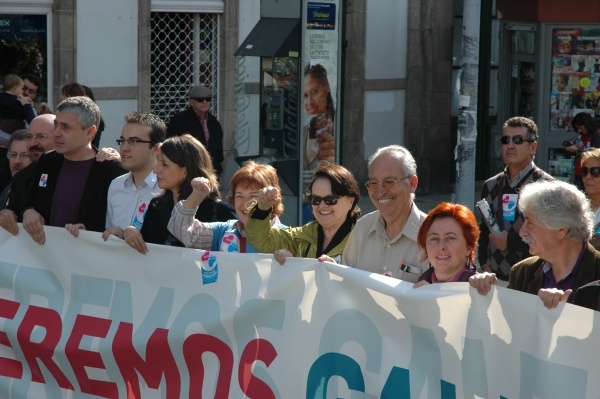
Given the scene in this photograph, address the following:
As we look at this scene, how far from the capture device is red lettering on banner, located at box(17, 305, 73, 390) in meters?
6.15

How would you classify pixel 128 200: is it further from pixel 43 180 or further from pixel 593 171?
pixel 593 171

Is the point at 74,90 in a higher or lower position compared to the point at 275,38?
lower

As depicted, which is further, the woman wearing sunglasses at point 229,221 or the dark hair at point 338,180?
the woman wearing sunglasses at point 229,221

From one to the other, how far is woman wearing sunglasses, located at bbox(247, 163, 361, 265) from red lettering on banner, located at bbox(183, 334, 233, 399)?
0.53 metres

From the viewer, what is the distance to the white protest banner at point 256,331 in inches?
184

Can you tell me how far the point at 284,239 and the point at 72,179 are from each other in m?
1.50

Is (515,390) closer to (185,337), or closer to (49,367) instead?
(185,337)

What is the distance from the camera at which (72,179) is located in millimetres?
6801

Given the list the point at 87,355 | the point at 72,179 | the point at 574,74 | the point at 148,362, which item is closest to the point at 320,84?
the point at 574,74

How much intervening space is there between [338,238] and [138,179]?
1.51m

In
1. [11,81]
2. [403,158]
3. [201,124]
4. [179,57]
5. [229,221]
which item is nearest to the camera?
[403,158]

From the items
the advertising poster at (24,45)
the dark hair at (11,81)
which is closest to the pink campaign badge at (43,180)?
the dark hair at (11,81)

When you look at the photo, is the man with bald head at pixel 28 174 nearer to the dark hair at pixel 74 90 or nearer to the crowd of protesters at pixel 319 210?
the crowd of protesters at pixel 319 210

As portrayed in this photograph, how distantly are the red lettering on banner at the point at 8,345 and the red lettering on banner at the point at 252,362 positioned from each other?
1.46 meters
